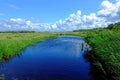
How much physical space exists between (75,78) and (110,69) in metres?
5.28

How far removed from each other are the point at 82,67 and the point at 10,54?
11.6 meters

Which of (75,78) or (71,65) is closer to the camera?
(75,78)

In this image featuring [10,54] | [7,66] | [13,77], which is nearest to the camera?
[13,77]

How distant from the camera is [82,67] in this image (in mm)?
25281

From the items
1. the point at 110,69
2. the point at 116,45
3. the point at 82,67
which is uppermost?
the point at 116,45

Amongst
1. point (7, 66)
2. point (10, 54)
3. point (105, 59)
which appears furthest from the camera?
point (10, 54)

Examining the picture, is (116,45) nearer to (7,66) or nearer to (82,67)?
(82,67)

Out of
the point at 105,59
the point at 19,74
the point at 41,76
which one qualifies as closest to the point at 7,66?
the point at 19,74

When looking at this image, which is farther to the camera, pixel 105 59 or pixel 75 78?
pixel 75 78

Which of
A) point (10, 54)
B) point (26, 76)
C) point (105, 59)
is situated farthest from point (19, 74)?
point (10, 54)

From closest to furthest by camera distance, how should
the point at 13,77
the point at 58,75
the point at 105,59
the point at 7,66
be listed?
the point at 105,59
the point at 13,77
the point at 58,75
the point at 7,66

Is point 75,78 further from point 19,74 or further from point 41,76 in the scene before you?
point 19,74

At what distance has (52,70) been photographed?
23656 mm

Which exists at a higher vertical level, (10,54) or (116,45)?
(116,45)
